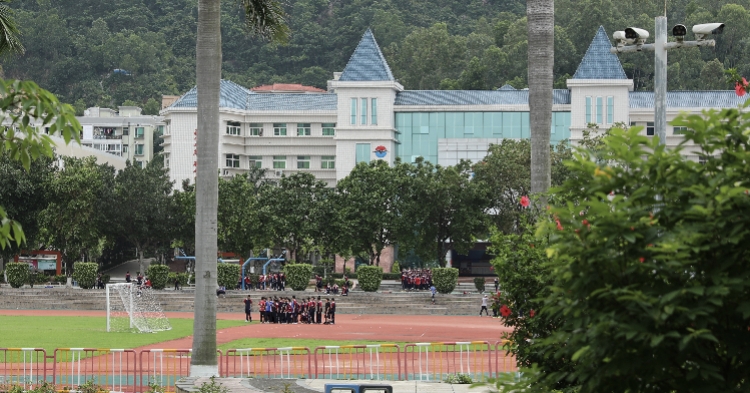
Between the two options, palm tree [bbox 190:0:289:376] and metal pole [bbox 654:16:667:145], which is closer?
metal pole [bbox 654:16:667:145]

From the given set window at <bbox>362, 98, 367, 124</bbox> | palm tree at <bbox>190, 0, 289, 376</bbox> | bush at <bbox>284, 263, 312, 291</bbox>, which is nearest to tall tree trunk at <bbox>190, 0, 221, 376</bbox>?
palm tree at <bbox>190, 0, 289, 376</bbox>

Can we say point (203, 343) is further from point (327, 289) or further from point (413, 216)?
point (413, 216)

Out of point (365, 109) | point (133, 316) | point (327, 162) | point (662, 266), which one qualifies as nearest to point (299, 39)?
point (327, 162)

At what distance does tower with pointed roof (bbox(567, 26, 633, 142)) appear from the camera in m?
93.4

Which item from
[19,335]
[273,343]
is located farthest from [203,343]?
[19,335]

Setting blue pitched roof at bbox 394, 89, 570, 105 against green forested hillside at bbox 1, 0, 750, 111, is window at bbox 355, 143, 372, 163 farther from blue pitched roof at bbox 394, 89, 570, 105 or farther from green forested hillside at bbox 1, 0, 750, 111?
green forested hillside at bbox 1, 0, 750, 111

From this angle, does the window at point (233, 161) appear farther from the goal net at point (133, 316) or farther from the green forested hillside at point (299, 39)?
the goal net at point (133, 316)

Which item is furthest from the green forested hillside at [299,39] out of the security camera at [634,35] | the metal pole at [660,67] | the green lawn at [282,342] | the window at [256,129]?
the metal pole at [660,67]

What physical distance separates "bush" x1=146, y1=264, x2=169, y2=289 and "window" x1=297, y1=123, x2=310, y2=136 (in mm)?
40669

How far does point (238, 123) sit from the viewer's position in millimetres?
106875

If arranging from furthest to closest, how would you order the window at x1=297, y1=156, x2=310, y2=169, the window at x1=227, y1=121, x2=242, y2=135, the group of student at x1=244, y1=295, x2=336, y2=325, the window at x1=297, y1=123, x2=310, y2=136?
the window at x1=297, y1=156, x2=310, y2=169 < the window at x1=297, y1=123, x2=310, y2=136 < the window at x1=227, y1=121, x2=242, y2=135 < the group of student at x1=244, y1=295, x2=336, y2=325

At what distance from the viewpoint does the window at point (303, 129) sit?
10662 cm

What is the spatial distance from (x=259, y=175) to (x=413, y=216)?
87.8ft

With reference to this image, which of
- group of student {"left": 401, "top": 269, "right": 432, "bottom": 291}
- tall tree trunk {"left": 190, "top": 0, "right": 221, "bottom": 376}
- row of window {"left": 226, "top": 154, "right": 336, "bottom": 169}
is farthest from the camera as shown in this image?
row of window {"left": 226, "top": 154, "right": 336, "bottom": 169}
